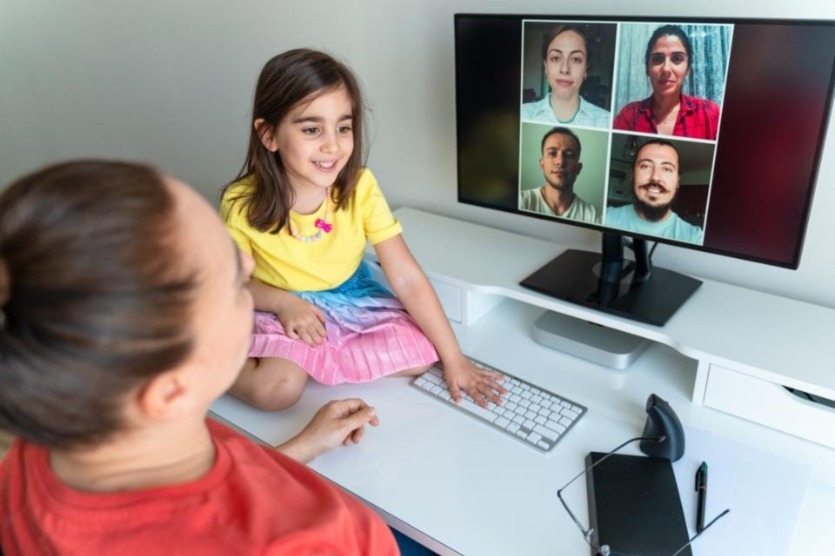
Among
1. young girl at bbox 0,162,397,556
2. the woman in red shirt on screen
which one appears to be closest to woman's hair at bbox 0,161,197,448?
young girl at bbox 0,162,397,556

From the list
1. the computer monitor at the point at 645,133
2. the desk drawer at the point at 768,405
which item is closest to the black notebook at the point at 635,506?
the desk drawer at the point at 768,405

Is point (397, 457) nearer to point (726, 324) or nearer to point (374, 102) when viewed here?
point (726, 324)

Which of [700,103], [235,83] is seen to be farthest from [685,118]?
[235,83]

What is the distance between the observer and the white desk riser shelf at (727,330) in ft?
3.42

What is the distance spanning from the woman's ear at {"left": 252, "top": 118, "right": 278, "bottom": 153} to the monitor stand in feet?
1.78

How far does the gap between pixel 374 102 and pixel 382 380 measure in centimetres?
86

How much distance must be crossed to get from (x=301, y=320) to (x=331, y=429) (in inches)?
11.0

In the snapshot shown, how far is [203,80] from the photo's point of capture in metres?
2.18

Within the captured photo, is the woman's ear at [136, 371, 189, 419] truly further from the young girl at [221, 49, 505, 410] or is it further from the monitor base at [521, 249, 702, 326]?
the monitor base at [521, 249, 702, 326]

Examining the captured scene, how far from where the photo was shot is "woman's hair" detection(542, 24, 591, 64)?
1.12m

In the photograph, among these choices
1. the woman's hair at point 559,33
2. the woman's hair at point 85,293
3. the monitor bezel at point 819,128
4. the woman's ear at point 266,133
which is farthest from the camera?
the woman's ear at point 266,133

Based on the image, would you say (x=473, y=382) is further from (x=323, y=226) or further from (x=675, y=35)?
(x=675, y=35)

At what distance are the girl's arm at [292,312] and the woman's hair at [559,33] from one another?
0.62 m

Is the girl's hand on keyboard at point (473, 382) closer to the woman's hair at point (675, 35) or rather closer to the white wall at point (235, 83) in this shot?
Result: the white wall at point (235, 83)
